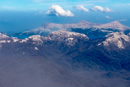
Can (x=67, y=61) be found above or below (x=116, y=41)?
below

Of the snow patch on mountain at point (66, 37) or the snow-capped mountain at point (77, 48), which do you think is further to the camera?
the snow patch on mountain at point (66, 37)

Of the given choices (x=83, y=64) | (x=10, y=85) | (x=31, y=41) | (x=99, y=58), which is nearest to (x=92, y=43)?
(x=99, y=58)

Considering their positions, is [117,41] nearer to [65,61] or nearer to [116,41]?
[116,41]

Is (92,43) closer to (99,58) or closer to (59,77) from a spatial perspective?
(99,58)

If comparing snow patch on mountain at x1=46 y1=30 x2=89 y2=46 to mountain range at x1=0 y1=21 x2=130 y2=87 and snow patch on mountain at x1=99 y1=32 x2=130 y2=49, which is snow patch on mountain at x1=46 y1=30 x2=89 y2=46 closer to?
mountain range at x1=0 y1=21 x2=130 y2=87

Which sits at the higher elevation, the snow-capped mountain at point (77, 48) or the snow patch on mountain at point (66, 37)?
the snow patch on mountain at point (66, 37)

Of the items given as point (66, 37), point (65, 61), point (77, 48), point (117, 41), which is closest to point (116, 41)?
point (117, 41)

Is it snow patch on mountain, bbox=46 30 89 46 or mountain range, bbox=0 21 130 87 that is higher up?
snow patch on mountain, bbox=46 30 89 46

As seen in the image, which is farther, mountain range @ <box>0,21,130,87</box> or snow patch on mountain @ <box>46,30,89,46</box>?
snow patch on mountain @ <box>46,30,89,46</box>

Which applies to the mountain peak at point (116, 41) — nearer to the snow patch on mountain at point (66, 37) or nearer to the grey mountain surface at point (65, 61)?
the grey mountain surface at point (65, 61)

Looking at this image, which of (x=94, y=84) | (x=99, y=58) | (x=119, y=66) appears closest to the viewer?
(x=94, y=84)

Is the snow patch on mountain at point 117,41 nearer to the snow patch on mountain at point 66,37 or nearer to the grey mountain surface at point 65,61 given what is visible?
the grey mountain surface at point 65,61
